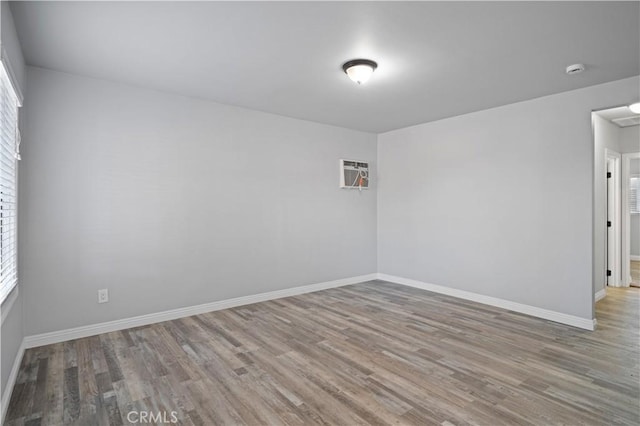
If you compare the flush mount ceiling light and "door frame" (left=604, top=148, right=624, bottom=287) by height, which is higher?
the flush mount ceiling light

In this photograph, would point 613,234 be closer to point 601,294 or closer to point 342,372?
A: point 601,294

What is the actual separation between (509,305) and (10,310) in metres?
4.92

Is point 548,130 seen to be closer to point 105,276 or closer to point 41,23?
point 41,23

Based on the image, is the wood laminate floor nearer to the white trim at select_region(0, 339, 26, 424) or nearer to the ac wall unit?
the white trim at select_region(0, 339, 26, 424)

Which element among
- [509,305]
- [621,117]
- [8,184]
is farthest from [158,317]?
[621,117]

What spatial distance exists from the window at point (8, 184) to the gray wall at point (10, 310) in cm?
12

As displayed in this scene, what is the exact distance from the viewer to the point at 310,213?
505 centimetres

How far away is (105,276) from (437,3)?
12.2ft

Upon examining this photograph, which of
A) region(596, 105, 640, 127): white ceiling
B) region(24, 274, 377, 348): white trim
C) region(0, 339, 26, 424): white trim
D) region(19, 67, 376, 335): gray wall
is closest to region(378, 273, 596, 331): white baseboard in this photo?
region(24, 274, 377, 348): white trim

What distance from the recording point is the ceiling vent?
4980 mm

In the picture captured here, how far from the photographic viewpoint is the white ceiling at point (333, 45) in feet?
7.23

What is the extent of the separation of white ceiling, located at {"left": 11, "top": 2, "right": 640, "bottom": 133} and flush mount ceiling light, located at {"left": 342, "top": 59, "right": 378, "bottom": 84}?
0.07 metres

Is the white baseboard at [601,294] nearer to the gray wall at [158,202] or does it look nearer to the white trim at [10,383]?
the gray wall at [158,202]

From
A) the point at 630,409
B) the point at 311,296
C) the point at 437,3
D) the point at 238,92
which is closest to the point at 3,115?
the point at 238,92
